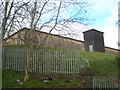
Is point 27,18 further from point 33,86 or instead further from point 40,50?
point 33,86

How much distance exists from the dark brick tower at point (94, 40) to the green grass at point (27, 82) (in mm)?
16914

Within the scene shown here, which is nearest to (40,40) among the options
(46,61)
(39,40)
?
(39,40)

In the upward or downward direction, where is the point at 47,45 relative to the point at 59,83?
upward

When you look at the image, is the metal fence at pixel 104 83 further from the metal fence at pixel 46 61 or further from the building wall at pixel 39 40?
the building wall at pixel 39 40

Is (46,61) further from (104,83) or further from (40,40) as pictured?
(104,83)

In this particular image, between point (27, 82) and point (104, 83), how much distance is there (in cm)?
449

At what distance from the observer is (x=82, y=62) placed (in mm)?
12594

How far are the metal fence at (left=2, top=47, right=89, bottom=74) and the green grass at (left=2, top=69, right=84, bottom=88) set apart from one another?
0.66 meters

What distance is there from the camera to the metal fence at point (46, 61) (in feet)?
39.7

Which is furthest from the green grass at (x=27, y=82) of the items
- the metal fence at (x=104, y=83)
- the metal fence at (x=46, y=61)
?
the metal fence at (x=104, y=83)

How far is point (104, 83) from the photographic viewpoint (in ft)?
37.2

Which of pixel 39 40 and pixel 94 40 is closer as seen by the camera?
pixel 39 40

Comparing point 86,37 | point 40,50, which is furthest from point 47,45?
point 86,37

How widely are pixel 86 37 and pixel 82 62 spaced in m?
16.6
